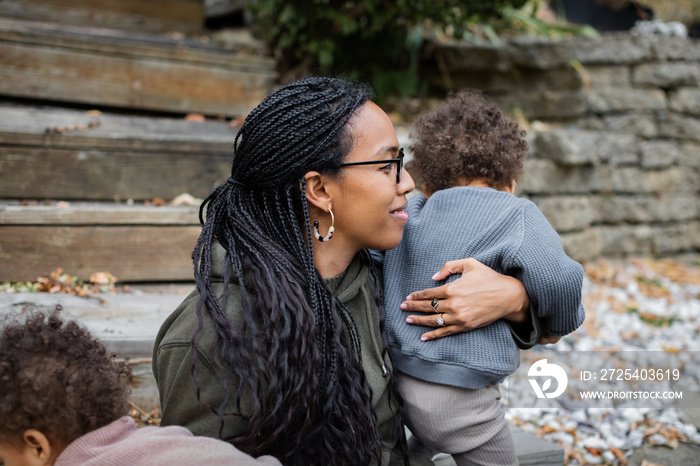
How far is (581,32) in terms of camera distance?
18.6 ft

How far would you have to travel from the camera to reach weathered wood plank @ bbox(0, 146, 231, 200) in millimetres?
3199

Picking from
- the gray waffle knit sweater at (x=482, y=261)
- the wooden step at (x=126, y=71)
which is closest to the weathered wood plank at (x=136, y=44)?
the wooden step at (x=126, y=71)

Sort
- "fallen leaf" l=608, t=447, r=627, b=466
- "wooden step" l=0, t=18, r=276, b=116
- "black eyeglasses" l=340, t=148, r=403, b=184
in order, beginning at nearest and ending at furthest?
"black eyeglasses" l=340, t=148, r=403, b=184, "fallen leaf" l=608, t=447, r=627, b=466, "wooden step" l=0, t=18, r=276, b=116

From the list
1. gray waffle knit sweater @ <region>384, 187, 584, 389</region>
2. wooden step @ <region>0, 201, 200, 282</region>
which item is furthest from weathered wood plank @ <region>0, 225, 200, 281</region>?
gray waffle knit sweater @ <region>384, 187, 584, 389</region>

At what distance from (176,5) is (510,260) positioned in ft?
13.8

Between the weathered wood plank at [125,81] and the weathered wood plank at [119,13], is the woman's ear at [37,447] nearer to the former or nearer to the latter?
the weathered wood plank at [125,81]

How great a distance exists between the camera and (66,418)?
4.63 ft

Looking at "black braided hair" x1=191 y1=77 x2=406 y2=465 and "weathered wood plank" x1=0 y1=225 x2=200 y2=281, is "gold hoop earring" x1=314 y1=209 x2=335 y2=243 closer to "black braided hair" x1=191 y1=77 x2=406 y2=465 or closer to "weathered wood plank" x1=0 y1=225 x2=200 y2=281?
"black braided hair" x1=191 y1=77 x2=406 y2=465

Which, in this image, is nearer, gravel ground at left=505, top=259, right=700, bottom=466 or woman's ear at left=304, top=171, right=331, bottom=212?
woman's ear at left=304, top=171, right=331, bottom=212

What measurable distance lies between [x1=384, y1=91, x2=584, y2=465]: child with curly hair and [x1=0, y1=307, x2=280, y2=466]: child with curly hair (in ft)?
1.79

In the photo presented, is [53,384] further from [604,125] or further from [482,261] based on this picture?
[604,125]

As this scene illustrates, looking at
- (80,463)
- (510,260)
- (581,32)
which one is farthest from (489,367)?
(581,32)

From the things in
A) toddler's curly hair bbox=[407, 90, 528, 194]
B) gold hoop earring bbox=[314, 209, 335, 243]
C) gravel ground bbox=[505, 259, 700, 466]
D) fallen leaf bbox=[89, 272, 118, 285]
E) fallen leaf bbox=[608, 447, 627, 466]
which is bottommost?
gravel ground bbox=[505, 259, 700, 466]

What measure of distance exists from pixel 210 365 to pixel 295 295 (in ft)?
0.94
